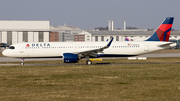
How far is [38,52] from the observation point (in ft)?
125

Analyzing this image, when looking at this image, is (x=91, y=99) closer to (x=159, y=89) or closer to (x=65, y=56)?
(x=159, y=89)

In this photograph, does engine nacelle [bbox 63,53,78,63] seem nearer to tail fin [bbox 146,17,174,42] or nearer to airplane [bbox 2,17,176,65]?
airplane [bbox 2,17,176,65]

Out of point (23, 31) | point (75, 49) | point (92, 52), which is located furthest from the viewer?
point (23, 31)

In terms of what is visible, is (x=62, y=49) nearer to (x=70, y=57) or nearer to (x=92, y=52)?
(x=70, y=57)

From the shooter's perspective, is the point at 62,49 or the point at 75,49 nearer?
the point at 62,49

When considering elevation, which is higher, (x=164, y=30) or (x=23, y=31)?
(x=23, y=31)

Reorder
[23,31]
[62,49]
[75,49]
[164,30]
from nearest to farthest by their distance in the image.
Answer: [62,49], [75,49], [164,30], [23,31]

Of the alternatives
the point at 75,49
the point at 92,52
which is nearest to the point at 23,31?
the point at 75,49

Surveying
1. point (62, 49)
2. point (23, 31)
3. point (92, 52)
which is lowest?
point (92, 52)

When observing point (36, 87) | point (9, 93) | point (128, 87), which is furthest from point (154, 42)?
point (9, 93)

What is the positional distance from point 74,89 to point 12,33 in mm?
108728

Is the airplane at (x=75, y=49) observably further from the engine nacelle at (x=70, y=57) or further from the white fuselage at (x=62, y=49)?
the engine nacelle at (x=70, y=57)

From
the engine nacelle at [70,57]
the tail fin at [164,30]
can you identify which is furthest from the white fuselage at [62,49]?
the tail fin at [164,30]

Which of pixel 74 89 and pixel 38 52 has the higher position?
pixel 38 52
